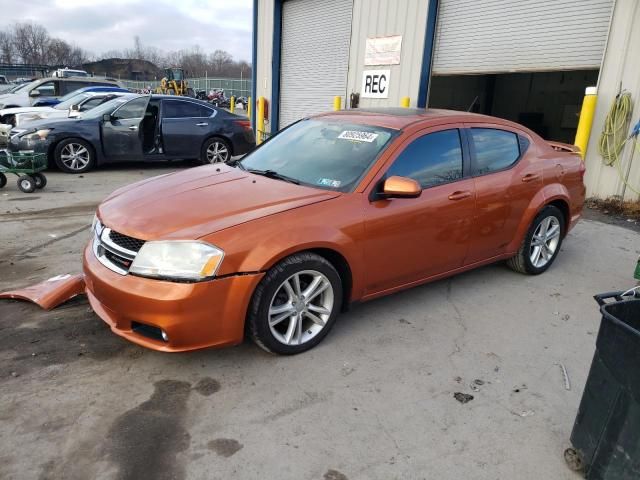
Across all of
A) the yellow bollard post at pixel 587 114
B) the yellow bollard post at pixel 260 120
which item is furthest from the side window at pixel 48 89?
the yellow bollard post at pixel 587 114

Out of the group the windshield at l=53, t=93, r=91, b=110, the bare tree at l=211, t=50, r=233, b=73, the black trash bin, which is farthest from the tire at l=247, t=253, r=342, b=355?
the bare tree at l=211, t=50, r=233, b=73

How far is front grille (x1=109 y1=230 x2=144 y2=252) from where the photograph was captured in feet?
9.54

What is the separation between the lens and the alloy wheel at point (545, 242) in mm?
4757

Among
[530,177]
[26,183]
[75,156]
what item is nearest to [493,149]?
[530,177]

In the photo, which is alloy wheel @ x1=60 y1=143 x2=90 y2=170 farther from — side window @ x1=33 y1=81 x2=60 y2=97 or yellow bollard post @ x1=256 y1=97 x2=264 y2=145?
side window @ x1=33 y1=81 x2=60 y2=97

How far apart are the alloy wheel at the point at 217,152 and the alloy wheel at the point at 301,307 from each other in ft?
25.7

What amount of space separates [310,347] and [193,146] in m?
7.88

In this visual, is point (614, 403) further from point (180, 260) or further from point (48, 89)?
point (48, 89)

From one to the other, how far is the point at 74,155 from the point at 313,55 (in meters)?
6.72

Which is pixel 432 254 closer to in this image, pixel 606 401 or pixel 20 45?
pixel 606 401

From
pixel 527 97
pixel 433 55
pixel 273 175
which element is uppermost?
pixel 433 55

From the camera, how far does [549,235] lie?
4871mm

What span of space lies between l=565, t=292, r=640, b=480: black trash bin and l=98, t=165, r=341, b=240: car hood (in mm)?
1802

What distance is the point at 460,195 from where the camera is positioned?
3.86 metres
